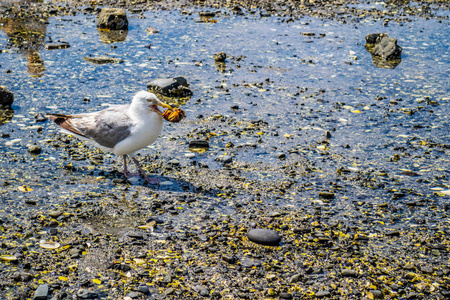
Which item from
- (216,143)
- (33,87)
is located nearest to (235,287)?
(216,143)

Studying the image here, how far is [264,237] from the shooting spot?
6.63 metres

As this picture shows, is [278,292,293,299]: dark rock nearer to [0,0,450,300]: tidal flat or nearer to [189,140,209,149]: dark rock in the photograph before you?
[0,0,450,300]: tidal flat

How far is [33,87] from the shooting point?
12.0 meters

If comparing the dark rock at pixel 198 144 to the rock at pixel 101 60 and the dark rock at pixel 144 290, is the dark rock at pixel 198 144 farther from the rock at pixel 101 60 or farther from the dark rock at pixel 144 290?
the rock at pixel 101 60

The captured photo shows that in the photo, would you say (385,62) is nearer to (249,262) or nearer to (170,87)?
(170,87)

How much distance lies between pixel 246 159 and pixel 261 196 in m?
1.38

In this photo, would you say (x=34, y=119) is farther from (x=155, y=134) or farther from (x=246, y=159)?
(x=246, y=159)

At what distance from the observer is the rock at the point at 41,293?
17.6ft

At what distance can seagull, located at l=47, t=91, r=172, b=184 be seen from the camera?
7.84 meters

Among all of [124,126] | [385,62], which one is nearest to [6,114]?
[124,126]

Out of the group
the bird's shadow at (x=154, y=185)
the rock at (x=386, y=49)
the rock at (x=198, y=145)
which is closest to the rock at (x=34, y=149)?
the bird's shadow at (x=154, y=185)

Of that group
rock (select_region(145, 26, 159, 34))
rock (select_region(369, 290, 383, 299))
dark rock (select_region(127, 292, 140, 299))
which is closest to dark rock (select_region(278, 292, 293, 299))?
rock (select_region(369, 290, 383, 299))

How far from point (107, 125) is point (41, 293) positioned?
344cm

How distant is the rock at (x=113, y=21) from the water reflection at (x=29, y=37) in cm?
201
